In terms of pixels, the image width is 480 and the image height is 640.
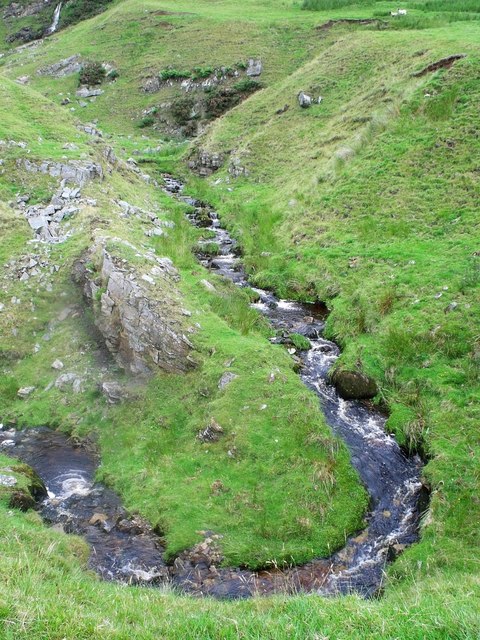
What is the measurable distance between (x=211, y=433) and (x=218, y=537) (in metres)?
3.39

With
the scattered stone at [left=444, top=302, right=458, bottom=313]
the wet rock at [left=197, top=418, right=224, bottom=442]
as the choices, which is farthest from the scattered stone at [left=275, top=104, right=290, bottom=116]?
the wet rock at [left=197, top=418, right=224, bottom=442]

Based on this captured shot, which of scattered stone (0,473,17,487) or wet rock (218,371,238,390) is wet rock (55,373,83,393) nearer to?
scattered stone (0,473,17,487)

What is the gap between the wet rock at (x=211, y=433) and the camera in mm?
15305

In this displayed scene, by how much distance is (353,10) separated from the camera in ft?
232

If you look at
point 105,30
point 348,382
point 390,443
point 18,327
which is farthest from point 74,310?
point 105,30

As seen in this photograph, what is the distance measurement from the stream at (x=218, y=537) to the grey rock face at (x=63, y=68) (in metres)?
68.7

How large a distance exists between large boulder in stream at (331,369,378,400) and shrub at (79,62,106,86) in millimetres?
66251

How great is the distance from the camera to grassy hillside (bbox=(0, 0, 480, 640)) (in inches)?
290

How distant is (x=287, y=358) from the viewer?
1916 centimetres

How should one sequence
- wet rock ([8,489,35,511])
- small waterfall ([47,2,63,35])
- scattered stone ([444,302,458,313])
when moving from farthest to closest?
small waterfall ([47,2,63,35]), scattered stone ([444,302,458,313]), wet rock ([8,489,35,511])

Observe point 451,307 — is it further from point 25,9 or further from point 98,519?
point 25,9

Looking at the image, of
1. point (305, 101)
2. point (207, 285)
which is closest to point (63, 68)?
point (305, 101)

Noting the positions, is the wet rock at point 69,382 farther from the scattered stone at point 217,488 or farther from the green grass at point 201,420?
the scattered stone at point 217,488

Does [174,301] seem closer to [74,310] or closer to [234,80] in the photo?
[74,310]
